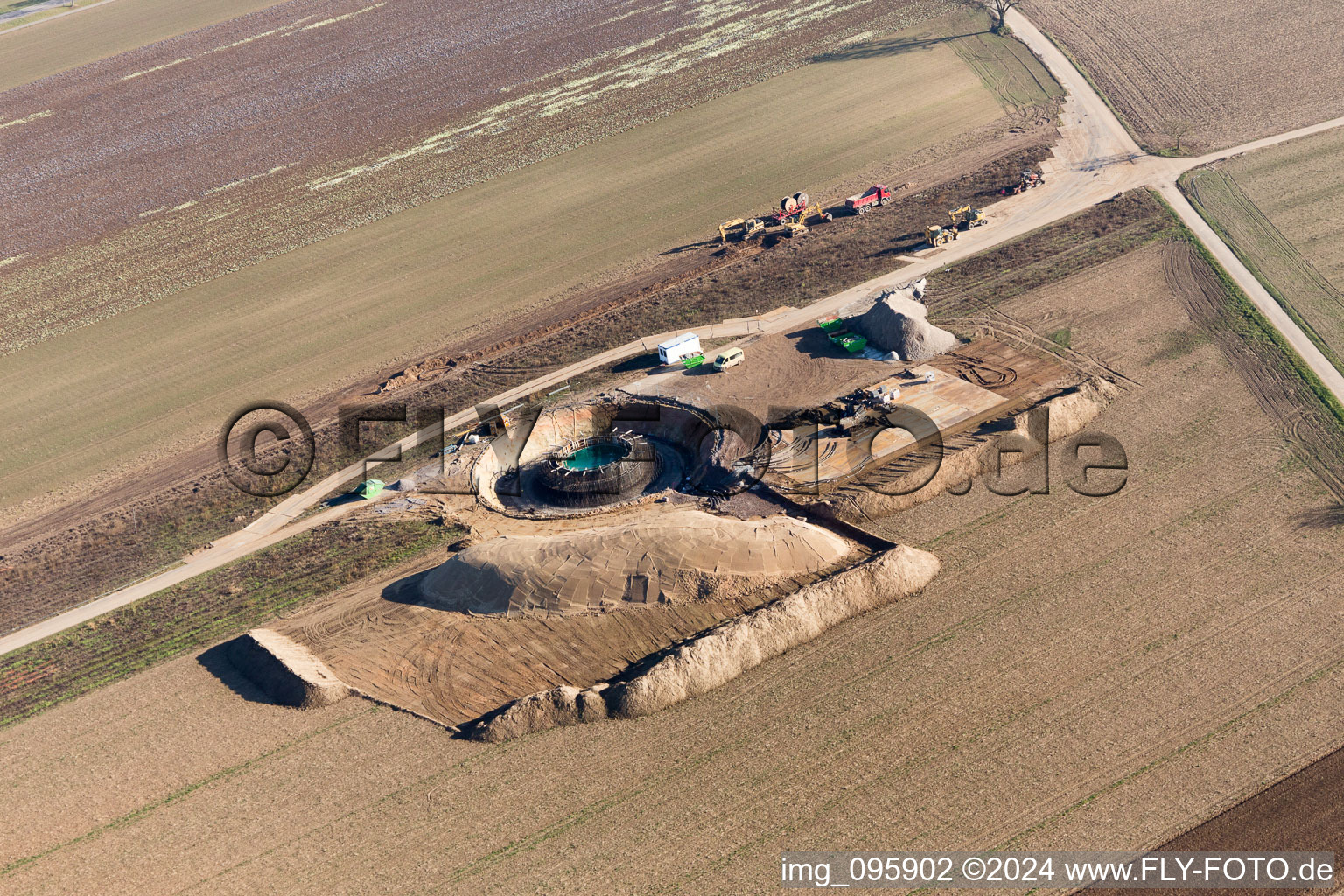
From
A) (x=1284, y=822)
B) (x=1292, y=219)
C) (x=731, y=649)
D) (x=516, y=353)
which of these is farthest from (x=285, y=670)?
(x=1292, y=219)

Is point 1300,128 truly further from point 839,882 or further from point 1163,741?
point 839,882

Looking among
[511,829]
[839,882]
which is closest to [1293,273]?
[839,882]

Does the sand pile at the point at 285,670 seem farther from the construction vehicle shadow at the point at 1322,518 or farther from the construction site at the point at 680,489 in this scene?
the construction vehicle shadow at the point at 1322,518

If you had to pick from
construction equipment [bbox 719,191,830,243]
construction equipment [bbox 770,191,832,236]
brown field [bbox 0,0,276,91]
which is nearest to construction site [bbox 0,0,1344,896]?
construction equipment [bbox 770,191,832,236]

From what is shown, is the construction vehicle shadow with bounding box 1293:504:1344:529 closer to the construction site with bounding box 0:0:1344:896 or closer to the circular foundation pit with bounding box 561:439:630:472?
the construction site with bounding box 0:0:1344:896

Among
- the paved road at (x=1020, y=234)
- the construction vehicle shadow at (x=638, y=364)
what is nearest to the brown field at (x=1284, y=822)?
the paved road at (x=1020, y=234)

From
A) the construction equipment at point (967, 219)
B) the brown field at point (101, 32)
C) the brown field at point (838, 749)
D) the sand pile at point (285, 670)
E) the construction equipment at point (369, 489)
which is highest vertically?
the brown field at point (101, 32)

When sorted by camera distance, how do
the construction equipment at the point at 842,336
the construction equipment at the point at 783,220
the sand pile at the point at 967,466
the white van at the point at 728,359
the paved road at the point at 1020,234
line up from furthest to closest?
the construction equipment at the point at 783,220, the white van at the point at 728,359, the construction equipment at the point at 842,336, the paved road at the point at 1020,234, the sand pile at the point at 967,466
